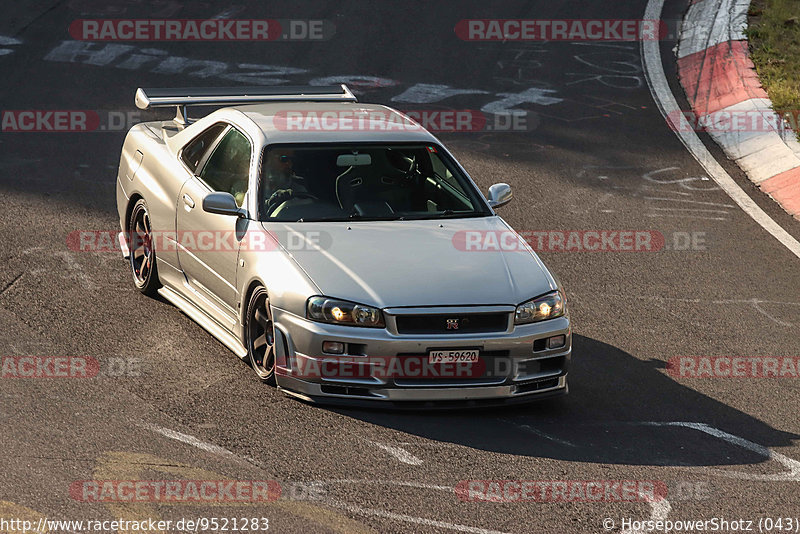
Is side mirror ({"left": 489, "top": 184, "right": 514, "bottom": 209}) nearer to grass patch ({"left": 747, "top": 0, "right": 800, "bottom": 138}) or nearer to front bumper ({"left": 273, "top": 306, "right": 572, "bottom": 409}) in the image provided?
front bumper ({"left": 273, "top": 306, "right": 572, "bottom": 409})

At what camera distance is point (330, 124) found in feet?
27.3

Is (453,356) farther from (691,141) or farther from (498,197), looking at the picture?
(691,141)

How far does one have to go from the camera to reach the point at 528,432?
6730 mm

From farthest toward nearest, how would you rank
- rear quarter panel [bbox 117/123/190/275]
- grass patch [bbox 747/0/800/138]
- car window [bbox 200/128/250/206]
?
1. grass patch [bbox 747/0/800/138]
2. rear quarter panel [bbox 117/123/190/275]
3. car window [bbox 200/128/250/206]

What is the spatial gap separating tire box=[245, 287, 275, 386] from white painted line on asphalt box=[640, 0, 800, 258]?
528 centimetres

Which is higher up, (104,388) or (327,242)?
(327,242)

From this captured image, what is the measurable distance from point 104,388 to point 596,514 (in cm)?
299

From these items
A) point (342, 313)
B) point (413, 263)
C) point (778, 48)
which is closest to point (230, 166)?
point (413, 263)

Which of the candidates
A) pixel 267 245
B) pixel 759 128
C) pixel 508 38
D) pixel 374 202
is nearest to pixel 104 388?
pixel 267 245

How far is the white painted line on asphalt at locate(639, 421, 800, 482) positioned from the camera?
6219mm

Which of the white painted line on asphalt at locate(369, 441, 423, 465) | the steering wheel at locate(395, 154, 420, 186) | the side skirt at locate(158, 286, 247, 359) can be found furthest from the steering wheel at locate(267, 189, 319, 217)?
the white painted line on asphalt at locate(369, 441, 423, 465)

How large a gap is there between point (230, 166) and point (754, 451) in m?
3.95

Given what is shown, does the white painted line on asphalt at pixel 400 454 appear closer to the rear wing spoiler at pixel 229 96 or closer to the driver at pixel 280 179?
the driver at pixel 280 179

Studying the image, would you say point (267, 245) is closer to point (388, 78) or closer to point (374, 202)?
point (374, 202)
